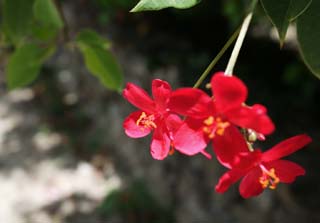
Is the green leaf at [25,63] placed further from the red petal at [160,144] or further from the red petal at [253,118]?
the red petal at [253,118]

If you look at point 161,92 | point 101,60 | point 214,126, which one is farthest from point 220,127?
point 101,60

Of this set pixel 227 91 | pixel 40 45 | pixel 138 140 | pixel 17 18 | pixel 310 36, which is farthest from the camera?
pixel 138 140

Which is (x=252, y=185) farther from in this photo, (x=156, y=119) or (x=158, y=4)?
(x=158, y=4)

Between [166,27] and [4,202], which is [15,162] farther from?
[166,27]

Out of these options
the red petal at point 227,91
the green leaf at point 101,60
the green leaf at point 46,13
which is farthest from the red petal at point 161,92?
the green leaf at point 46,13

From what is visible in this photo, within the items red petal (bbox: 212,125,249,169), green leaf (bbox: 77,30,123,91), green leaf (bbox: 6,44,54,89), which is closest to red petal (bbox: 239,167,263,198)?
red petal (bbox: 212,125,249,169)

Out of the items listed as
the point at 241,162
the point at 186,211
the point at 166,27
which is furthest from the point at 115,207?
the point at 241,162
